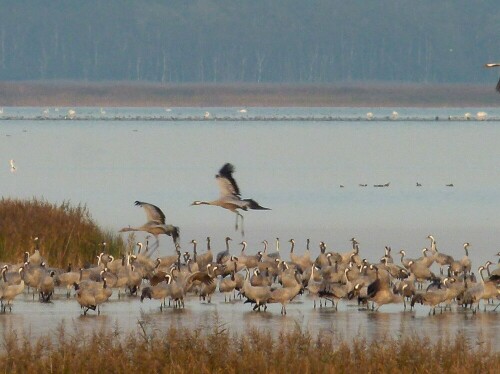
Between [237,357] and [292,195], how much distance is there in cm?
3339

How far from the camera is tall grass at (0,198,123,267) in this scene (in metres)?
24.0

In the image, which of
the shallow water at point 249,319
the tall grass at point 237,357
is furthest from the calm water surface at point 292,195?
the tall grass at point 237,357

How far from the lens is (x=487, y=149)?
285ft

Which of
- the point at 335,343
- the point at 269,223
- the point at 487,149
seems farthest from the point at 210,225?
the point at 487,149

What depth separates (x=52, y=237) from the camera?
24.5m

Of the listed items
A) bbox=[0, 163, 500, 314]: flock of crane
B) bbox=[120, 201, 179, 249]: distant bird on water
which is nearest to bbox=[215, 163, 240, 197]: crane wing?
bbox=[120, 201, 179, 249]: distant bird on water

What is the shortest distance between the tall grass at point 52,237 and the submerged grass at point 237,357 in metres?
9.69

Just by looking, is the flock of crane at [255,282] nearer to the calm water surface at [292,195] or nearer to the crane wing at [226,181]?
the calm water surface at [292,195]

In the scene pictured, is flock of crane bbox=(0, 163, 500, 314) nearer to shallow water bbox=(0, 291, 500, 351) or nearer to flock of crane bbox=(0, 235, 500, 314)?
flock of crane bbox=(0, 235, 500, 314)

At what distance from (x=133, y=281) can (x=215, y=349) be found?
7221 mm

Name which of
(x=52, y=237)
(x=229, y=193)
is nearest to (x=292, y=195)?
(x=229, y=193)

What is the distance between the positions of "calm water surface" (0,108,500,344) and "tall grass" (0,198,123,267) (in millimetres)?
3164

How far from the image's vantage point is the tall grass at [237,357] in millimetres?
13164

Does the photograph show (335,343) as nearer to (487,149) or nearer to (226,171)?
(226,171)
